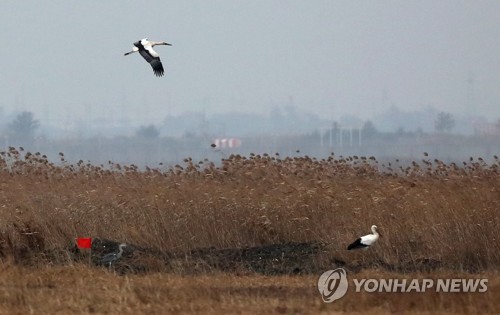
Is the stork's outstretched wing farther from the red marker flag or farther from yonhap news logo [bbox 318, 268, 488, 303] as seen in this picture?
yonhap news logo [bbox 318, 268, 488, 303]

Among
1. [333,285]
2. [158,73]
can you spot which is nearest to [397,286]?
[333,285]

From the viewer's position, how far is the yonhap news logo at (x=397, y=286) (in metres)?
11.6

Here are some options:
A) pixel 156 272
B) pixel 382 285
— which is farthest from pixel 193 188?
pixel 382 285

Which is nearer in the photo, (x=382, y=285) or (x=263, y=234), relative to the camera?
(x=382, y=285)

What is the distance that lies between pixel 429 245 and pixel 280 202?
2.51 m

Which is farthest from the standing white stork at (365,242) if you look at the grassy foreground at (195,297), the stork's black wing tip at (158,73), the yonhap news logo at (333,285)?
the stork's black wing tip at (158,73)

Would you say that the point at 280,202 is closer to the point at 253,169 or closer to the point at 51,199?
the point at 253,169

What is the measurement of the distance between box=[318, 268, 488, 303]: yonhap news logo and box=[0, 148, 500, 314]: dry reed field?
0.50 feet

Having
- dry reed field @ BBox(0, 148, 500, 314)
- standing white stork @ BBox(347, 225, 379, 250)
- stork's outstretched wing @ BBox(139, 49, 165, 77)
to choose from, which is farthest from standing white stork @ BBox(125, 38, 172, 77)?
standing white stork @ BBox(347, 225, 379, 250)

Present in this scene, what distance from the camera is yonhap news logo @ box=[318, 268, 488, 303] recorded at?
1164 centimetres

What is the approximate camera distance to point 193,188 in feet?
57.0

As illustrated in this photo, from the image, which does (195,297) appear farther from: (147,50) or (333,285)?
(147,50)

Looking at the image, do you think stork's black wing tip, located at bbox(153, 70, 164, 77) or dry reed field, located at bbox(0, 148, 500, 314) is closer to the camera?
dry reed field, located at bbox(0, 148, 500, 314)

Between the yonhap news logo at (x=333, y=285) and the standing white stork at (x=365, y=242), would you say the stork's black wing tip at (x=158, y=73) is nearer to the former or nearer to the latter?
the standing white stork at (x=365, y=242)
